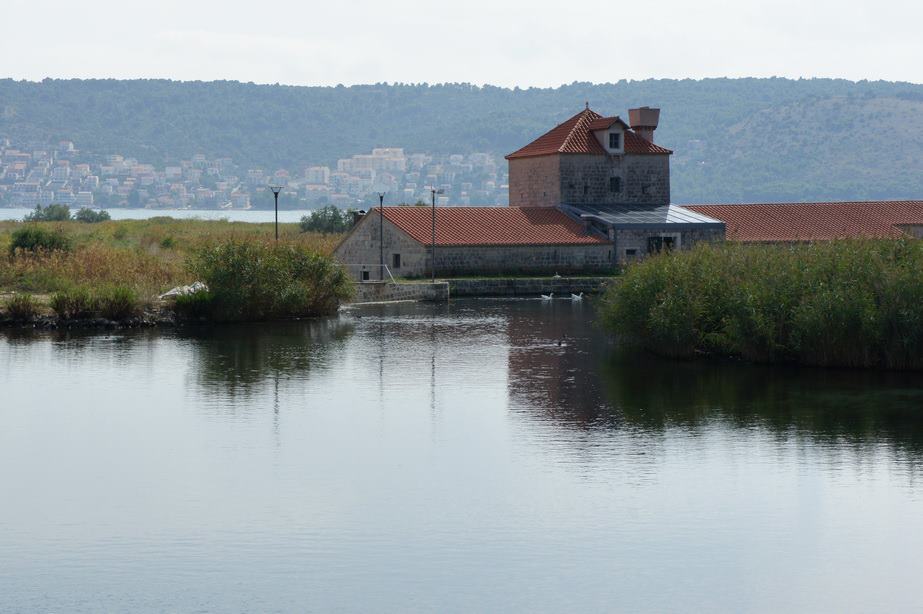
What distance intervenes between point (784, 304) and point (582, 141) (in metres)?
32.3

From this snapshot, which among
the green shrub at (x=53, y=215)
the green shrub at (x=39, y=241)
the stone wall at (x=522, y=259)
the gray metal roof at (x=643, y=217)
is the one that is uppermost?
the green shrub at (x=53, y=215)

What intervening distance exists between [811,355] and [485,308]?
57.5 feet

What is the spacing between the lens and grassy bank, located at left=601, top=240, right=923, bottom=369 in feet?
80.3

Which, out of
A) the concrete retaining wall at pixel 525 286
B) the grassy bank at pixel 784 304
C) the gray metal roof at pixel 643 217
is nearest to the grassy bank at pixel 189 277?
the concrete retaining wall at pixel 525 286

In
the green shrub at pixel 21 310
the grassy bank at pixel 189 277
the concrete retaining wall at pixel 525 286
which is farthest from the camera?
the concrete retaining wall at pixel 525 286

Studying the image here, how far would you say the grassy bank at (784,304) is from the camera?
24.5m

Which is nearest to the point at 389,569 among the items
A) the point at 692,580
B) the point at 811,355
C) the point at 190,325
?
the point at 692,580

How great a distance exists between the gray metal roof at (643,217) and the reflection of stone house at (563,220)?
43 millimetres

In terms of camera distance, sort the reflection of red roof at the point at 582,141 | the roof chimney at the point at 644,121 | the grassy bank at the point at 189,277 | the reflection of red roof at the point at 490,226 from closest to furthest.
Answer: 1. the grassy bank at the point at 189,277
2. the reflection of red roof at the point at 490,226
3. the reflection of red roof at the point at 582,141
4. the roof chimney at the point at 644,121

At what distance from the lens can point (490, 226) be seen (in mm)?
51719

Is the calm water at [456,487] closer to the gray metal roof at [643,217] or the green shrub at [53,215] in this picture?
the gray metal roof at [643,217]

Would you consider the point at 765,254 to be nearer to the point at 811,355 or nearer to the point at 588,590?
the point at 811,355

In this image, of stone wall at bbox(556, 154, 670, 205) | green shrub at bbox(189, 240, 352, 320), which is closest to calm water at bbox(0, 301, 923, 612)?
green shrub at bbox(189, 240, 352, 320)

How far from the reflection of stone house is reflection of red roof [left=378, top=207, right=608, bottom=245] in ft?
0.13
